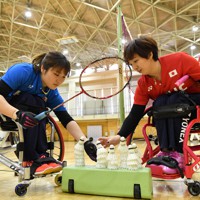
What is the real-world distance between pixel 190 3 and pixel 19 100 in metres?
8.46

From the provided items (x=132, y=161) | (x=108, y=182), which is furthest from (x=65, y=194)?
(x=132, y=161)

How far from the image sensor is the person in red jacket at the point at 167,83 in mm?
1140

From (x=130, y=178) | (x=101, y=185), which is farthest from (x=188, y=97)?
(x=101, y=185)

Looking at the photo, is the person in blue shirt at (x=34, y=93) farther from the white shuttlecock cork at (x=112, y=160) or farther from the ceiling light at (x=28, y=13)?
the ceiling light at (x=28, y=13)

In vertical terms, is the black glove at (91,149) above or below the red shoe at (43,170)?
above

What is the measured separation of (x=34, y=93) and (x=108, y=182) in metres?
0.73

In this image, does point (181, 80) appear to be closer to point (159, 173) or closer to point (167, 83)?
point (167, 83)

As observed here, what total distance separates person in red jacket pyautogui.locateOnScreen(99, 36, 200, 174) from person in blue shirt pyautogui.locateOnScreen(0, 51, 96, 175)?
391 millimetres

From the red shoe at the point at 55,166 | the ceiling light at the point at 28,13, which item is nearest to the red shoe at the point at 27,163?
the red shoe at the point at 55,166

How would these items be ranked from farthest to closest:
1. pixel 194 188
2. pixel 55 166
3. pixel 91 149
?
pixel 91 149, pixel 55 166, pixel 194 188

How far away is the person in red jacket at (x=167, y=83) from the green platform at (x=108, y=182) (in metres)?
0.15

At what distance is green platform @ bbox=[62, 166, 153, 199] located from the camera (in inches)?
40.3

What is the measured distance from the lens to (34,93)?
55.1 inches

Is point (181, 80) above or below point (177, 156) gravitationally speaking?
above
